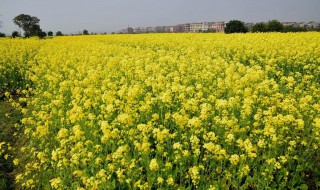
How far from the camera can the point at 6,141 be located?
23.2 feet

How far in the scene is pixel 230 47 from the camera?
14.9 metres

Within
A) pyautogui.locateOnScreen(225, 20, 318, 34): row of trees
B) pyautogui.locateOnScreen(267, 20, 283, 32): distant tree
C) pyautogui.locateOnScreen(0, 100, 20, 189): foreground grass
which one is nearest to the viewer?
pyautogui.locateOnScreen(0, 100, 20, 189): foreground grass

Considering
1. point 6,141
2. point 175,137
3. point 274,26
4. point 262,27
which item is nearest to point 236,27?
point 262,27

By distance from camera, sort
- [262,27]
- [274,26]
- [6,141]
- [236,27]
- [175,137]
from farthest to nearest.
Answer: [262,27] → [236,27] → [274,26] → [6,141] → [175,137]

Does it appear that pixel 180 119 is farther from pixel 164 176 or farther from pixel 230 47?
pixel 230 47

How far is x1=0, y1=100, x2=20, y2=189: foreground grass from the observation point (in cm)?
541

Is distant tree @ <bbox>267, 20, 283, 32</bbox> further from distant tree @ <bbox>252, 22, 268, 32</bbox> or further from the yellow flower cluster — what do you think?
the yellow flower cluster

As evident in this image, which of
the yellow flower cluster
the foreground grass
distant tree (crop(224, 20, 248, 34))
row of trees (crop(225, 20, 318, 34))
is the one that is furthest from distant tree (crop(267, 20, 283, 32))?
the foreground grass

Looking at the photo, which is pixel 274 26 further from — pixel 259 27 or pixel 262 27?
pixel 259 27

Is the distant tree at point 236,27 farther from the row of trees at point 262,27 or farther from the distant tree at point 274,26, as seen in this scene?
the distant tree at point 274,26

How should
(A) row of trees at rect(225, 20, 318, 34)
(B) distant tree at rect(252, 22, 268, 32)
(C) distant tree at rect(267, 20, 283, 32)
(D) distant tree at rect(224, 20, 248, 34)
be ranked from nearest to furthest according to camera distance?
(C) distant tree at rect(267, 20, 283, 32), (A) row of trees at rect(225, 20, 318, 34), (D) distant tree at rect(224, 20, 248, 34), (B) distant tree at rect(252, 22, 268, 32)

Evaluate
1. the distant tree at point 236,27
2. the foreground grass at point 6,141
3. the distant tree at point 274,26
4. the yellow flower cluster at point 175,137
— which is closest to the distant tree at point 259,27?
the distant tree at point 274,26

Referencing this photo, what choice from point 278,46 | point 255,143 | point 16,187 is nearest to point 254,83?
Result: point 255,143

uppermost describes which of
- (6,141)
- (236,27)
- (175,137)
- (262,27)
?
(236,27)
